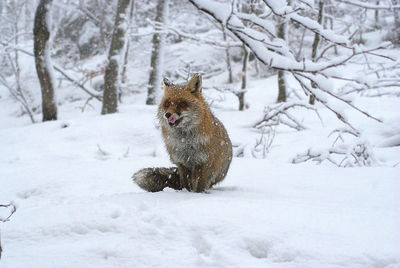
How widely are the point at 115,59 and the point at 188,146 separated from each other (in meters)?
8.74

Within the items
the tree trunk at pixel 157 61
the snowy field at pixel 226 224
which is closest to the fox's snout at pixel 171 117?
the snowy field at pixel 226 224

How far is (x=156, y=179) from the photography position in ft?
13.8

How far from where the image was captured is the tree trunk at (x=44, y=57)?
11.0 meters

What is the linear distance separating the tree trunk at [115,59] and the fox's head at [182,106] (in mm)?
8270

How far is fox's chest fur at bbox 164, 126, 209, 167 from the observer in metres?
3.88

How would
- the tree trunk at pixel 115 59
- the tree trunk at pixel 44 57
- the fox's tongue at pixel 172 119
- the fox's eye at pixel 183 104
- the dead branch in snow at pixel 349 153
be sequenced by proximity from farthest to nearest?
the tree trunk at pixel 115 59
the tree trunk at pixel 44 57
the dead branch in snow at pixel 349 153
the fox's eye at pixel 183 104
the fox's tongue at pixel 172 119

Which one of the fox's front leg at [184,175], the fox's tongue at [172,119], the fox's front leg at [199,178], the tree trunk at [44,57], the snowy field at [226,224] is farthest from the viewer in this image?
the tree trunk at [44,57]

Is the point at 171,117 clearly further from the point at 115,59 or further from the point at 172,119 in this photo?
the point at 115,59

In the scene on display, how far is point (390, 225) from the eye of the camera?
2.43 meters

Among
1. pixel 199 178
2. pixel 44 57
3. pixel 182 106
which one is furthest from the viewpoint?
pixel 44 57

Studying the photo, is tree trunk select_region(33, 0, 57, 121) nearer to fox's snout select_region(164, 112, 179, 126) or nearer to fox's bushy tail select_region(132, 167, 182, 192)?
fox's bushy tail select_region(132, 167, 182, 192)

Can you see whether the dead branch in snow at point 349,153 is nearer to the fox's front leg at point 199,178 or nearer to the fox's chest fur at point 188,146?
the fox's front leg at point 199,178

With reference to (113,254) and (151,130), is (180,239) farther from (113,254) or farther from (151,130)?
(151,130)

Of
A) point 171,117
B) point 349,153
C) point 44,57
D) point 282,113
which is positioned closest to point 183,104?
point 171,117
